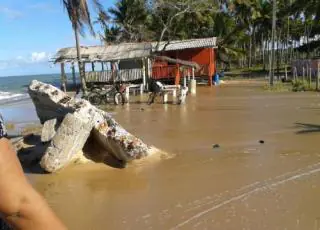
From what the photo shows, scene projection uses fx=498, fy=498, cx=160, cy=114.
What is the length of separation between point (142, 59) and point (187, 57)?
20.3 ft

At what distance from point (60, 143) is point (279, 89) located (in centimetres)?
1993

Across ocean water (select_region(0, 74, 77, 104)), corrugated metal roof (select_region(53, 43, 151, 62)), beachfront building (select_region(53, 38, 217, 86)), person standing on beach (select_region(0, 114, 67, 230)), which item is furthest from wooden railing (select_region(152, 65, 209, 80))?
person standing on beach (select_region(0, 114, 67, 230))

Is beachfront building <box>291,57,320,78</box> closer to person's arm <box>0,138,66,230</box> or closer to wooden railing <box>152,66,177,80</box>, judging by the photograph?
wooden railing <box>152,66,177,80</box>

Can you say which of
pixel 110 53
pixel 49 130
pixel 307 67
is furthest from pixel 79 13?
pixel 307 67

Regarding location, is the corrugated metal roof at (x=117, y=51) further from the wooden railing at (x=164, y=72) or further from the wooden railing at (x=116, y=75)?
the wooden railing at (x=116, y=75)

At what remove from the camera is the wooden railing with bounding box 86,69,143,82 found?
105 feet

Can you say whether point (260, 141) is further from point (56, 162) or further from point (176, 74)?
point (176, 74)

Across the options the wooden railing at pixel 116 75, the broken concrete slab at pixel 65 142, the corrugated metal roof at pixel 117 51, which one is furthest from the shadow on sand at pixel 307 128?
the wooden railing at pixel 116 75

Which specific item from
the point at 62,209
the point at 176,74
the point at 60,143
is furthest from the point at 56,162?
the point at 176,74

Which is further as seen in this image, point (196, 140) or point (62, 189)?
point (196, 140)

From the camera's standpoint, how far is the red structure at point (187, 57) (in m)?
33.4

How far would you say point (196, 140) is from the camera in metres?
11.2

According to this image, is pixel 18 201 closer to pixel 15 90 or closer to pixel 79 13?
pixel 79 13

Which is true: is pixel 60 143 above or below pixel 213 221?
above
